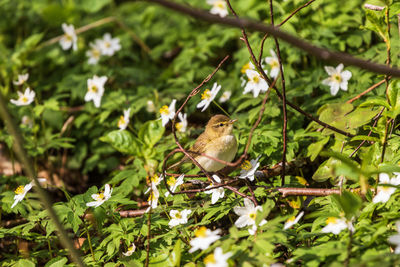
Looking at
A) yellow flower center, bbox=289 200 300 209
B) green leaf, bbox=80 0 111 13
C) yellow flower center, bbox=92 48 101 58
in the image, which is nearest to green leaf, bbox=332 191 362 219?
yellow flower center, bbox=289 200 300 209

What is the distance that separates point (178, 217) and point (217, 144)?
2.22 feet

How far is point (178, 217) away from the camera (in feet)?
7.77

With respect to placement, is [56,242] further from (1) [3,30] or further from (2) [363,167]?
(1) [3,30]

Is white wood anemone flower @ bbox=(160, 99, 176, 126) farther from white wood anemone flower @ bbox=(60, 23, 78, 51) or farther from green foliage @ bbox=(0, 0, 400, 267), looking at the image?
white wood anemone flower @ bbox=(60, 23, 78, 51)

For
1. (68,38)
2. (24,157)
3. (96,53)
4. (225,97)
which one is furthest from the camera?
(96,53)

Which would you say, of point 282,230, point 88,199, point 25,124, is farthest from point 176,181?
point 25,124

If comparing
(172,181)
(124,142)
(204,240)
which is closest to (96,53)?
(172,181)

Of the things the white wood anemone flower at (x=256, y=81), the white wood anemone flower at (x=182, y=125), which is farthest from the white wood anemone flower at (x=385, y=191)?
the white wood anemone flower at (x=182, y=125)

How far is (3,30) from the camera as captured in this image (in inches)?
242

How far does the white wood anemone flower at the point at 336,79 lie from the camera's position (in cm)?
311

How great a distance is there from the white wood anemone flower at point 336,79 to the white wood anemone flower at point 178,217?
1.54 meters

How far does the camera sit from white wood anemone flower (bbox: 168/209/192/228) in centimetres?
233

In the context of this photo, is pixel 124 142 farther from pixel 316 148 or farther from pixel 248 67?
pixel 248 67

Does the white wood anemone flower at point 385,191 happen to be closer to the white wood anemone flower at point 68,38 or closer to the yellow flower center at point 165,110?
the yellow flower center at point 165,110
